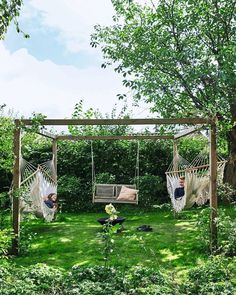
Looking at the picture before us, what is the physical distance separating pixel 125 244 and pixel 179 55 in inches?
128

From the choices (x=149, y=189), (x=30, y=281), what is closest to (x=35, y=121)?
(x=30, y=281)

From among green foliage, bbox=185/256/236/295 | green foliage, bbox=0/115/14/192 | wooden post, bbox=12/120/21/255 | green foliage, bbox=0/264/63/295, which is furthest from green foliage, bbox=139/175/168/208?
green foliage, bbox=0/264/63/295

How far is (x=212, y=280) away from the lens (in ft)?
11.3

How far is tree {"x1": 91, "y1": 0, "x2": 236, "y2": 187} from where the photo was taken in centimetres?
700

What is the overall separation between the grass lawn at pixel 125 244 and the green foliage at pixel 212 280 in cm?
41

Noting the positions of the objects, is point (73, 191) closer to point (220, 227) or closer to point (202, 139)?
point (202, 139)

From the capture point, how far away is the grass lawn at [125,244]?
458cm

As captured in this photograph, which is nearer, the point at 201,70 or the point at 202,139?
the point at 201,70

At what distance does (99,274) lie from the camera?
11.8 ft

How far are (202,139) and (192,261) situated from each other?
4966 mm

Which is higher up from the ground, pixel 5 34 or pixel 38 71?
pixel 38 71

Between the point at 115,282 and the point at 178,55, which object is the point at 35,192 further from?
the point at 178,55

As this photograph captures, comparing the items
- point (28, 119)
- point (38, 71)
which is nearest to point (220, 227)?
point (28, 119)

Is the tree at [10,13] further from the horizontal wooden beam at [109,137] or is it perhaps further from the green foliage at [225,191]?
the horizontal wooden beam at [109,137]
